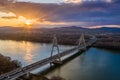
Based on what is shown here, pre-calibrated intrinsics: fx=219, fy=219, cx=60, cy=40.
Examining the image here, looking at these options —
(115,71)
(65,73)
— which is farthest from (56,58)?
(115,71)

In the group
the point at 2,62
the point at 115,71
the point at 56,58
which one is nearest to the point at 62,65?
the point at 56,58

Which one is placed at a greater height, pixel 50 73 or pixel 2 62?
pixel 2 62

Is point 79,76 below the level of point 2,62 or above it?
below

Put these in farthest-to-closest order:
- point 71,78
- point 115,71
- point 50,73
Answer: point 115,71
point 50,73
point 71,78

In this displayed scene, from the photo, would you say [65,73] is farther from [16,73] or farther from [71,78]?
[16,73]

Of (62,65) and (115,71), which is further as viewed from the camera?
(62,65)

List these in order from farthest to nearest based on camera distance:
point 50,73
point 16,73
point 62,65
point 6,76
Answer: point 62,65
point 50,73
point 16,73
point 6,76

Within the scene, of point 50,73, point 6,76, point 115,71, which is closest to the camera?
point 6,76

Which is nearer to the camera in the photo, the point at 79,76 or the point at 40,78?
the point at 40,78

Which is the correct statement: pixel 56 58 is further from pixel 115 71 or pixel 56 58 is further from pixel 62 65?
pixel 115 71
